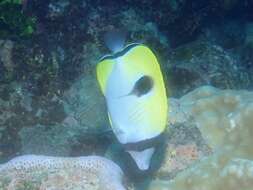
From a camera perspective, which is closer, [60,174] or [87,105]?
[60,174]

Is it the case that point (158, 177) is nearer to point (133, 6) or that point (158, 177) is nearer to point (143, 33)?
point (143, 33)

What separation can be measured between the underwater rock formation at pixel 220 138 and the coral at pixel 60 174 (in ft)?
1.42

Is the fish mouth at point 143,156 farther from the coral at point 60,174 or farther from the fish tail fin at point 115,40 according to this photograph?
the coral at point 60,174

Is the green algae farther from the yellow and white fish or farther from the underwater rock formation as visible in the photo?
the yellow and white fish

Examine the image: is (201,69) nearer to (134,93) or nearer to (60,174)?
(60,174)

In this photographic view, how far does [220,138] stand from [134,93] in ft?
6.19

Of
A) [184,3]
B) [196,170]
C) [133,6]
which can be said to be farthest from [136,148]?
[184,3]

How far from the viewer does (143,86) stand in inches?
86.6

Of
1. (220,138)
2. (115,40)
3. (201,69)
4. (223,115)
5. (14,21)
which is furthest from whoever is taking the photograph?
(201,69)

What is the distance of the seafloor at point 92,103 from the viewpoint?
324cm

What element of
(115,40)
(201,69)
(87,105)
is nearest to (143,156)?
(115,40)

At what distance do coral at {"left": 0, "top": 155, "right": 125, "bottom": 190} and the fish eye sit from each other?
117 centimetres

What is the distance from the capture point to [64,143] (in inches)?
160

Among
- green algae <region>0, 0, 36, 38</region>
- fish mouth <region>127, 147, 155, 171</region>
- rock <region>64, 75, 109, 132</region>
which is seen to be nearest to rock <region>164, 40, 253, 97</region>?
rock <region>64, 75, 109, 132</region>
